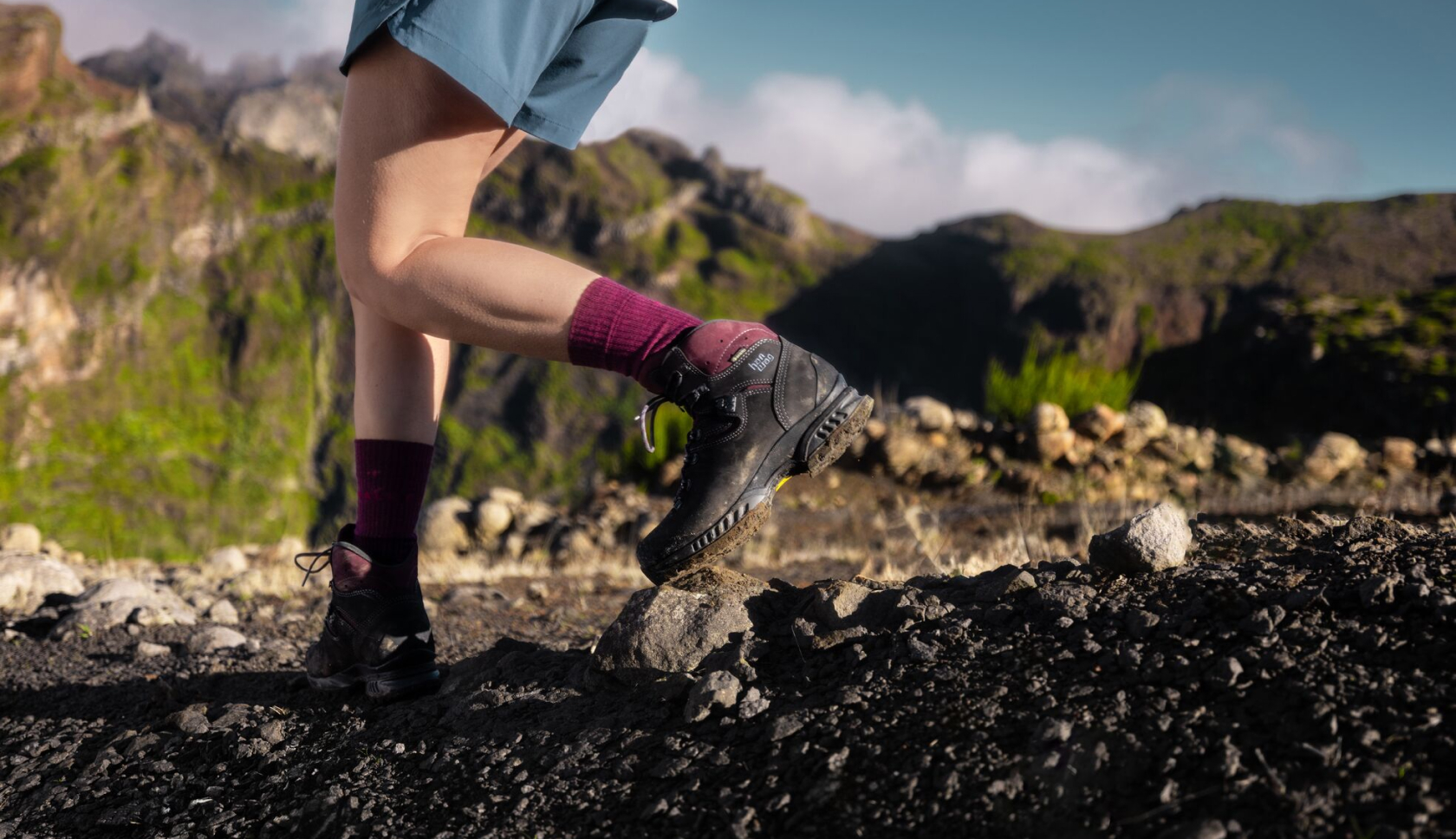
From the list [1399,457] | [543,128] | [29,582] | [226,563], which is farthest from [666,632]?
[1399,457]

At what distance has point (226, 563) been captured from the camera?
4.44m

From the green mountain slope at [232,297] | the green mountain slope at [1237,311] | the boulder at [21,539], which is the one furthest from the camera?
the green mountain slope at [232,297]

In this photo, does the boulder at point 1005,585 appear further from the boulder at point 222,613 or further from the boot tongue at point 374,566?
the boulder at point 222,613

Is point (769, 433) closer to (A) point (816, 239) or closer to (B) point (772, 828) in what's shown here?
(B) point (772, 828)

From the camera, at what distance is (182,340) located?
33.3 meters

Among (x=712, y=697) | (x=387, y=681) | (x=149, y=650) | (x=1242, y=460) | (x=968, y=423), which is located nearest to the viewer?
(x=712, y=697)

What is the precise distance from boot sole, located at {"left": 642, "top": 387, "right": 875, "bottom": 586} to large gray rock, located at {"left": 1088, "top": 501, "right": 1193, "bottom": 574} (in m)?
0.44

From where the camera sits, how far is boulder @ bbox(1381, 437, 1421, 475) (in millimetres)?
5468

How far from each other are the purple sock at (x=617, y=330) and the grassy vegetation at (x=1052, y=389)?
17.6 ft

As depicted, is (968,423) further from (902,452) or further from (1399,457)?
(1399,457)

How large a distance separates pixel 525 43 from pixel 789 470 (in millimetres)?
816

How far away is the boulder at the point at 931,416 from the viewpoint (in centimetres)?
638

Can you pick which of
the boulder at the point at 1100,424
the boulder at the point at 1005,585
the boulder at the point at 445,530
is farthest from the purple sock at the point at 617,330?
the boulder at the point at 1100,424

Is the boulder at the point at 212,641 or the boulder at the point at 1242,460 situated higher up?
the boulder at the point at 1242,460
